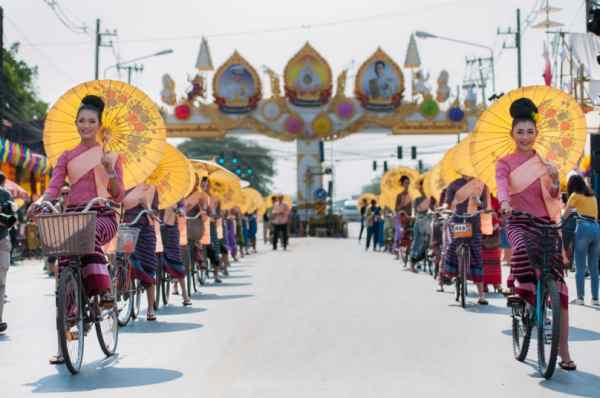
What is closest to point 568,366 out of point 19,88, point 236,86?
point 236,86

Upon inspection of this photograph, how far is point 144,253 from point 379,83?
163ft

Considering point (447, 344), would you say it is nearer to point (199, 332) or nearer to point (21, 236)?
point (199, 332)

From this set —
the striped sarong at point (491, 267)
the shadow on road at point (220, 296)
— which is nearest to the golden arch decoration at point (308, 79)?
the shadow on road at point (220, 296)

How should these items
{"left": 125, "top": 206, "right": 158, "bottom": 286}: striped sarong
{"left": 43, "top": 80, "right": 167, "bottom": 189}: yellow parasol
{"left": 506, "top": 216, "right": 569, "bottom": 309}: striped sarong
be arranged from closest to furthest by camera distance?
{"left": 506, "top": 216, "right": 569, "bottom": 309}: striped sarong → {"left": 43, "top": 80, "right": 167, "bottom": 189}: yellow parasol → {"left": 125, "top": 206, "right": 158, "bottom": 286}: striped sarong

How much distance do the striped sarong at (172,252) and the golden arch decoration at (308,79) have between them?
154ft

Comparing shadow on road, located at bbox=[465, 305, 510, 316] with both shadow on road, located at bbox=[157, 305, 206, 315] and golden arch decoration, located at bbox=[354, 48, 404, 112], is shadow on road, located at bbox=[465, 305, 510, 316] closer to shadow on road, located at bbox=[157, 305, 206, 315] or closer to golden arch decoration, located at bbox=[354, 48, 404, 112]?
shadow on road, located at bbox=[157, 305, 206, 315]

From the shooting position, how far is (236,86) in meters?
60.8

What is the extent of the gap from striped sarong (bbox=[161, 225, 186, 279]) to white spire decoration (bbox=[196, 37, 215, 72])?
48291 millimetres

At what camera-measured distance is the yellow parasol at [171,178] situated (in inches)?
502

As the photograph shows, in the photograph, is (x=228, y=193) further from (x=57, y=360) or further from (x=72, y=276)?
(x=72, y=276)

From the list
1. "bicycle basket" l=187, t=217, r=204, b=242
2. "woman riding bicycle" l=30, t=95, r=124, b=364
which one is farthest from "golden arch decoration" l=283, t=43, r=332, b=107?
"woman riding bicycle" l=30, t=95, r=124, b=364

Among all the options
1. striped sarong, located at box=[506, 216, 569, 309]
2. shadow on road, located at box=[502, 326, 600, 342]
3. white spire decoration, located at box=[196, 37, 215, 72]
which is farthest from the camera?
white spire decoration, located at box=[196, 37, 215, 72]

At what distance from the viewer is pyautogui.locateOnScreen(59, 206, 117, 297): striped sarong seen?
8125mm

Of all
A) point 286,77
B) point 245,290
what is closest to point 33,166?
point 245,290
